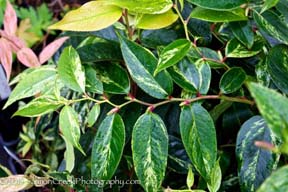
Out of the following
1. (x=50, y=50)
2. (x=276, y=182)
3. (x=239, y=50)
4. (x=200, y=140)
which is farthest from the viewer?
(x=50, y=50)

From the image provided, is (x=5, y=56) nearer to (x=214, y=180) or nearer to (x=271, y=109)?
(x=214, y=180)

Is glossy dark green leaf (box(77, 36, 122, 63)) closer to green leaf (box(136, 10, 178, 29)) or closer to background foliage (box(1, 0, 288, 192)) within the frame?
background foliage (box(1, 0, 288, 192))

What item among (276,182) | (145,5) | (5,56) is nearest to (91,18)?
(145,5)

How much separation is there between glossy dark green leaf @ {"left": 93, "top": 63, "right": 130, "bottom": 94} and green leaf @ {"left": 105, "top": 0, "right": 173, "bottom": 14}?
0.13 meters

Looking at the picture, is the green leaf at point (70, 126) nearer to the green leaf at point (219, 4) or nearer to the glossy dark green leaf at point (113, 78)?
the glossy dark green leaf at point (113, 78)

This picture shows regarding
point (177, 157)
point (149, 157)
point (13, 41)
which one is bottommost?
point (177, 157)

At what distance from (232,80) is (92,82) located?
0.74 feet

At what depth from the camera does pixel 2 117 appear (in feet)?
4.76

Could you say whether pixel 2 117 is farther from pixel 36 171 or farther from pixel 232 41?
pixel 232 41

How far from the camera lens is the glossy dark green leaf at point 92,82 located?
677 millimetres

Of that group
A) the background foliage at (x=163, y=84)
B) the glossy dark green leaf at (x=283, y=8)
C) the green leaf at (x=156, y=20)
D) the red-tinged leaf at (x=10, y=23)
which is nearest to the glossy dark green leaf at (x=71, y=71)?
the background foliage at (x=163, y=84)

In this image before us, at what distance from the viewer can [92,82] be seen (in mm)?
688

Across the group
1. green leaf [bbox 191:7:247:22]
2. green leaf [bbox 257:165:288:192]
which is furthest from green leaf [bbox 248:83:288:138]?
green leaf [bbox 191:7:247:22]

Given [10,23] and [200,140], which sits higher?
[10,23]
